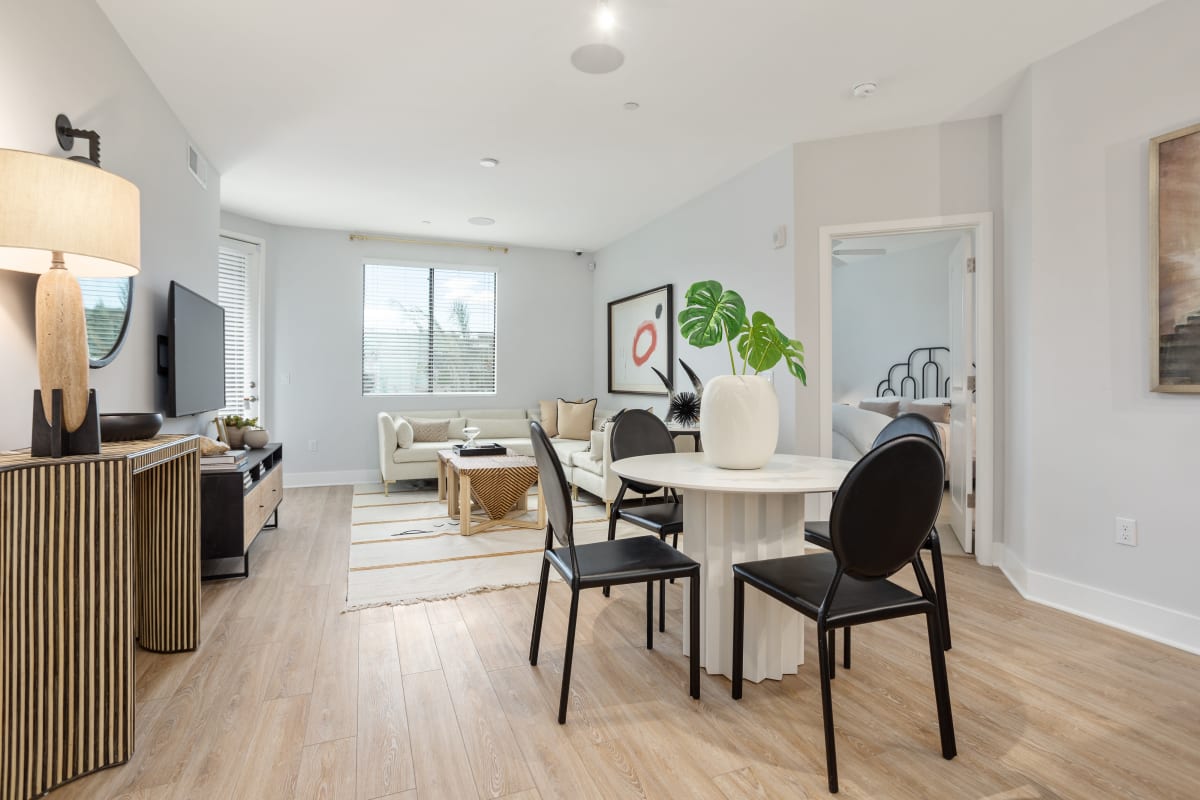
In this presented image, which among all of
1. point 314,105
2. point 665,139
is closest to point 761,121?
point 665,139

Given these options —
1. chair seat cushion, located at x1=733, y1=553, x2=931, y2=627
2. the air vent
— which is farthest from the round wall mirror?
chair seat cushion, located at x1=733, y1=553, x2=931, y2=627

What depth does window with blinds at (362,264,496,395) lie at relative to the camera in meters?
6.43

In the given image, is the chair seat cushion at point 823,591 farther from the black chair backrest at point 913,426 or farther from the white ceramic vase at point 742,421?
the black chair backrest at point 913,426

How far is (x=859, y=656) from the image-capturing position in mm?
2318

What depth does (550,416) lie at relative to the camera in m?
6.59

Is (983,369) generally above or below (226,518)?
above

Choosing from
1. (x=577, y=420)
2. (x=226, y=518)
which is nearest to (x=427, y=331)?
(x=577, y=420)

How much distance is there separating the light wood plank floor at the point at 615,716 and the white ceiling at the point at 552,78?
2546mm

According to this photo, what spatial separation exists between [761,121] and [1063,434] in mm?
2256

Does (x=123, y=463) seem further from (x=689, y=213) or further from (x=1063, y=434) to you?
(x=689, y=213)

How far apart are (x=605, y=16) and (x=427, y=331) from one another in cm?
469

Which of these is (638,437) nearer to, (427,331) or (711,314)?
(711,314)

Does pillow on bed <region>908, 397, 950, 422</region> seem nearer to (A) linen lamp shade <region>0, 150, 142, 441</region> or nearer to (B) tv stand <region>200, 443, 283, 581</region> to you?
(B) tv stand <region>200, 443, 283, 581</region>

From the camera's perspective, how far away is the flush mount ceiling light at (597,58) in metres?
2.72
